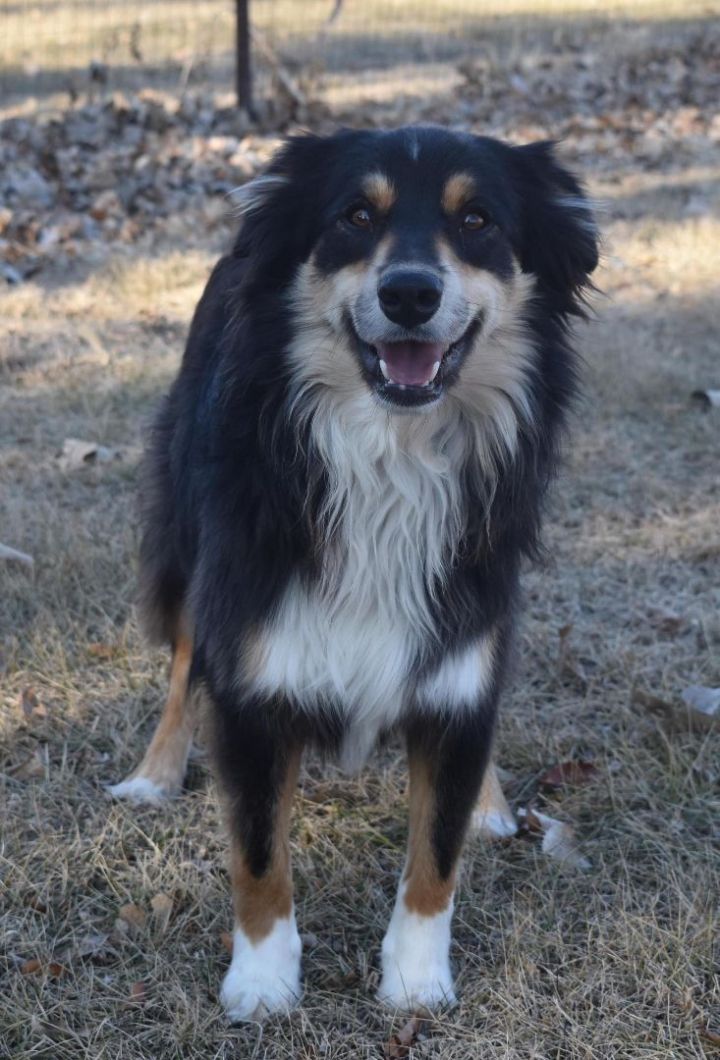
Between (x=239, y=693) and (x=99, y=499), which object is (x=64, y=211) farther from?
(x=239, y=693)

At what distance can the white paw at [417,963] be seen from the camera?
2.57m

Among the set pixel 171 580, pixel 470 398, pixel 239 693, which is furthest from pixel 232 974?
pixel 470 398

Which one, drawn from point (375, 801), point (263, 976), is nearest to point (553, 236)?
point (375, 801)

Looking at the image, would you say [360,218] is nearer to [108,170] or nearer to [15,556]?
[15,556]

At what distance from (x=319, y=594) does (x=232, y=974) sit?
0.86m

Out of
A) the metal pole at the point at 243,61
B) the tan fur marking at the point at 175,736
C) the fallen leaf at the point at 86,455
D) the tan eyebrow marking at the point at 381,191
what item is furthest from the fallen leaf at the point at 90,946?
the metal pole at the point at 243,61

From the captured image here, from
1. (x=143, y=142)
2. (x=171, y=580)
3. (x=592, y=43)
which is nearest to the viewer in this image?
(x=171, y=580)

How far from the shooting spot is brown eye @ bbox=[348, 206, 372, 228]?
2551mm

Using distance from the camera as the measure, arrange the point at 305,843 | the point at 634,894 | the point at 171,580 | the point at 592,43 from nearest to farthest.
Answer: the point at 634,894
the point at 305,843
the point at 171,580
the point at 592,43

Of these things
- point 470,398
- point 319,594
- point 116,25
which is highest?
point 470,398

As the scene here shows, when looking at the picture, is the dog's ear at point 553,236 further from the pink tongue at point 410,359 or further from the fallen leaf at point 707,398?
the fallen leaf at point 707,398

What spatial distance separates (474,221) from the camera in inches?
101

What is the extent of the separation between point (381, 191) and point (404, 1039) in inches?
69.4

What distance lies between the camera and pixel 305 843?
9.89 feet
